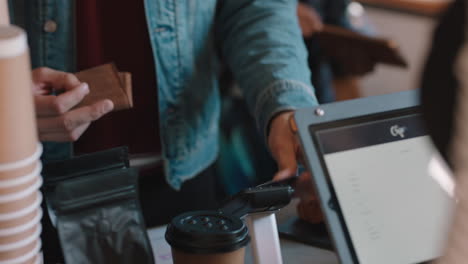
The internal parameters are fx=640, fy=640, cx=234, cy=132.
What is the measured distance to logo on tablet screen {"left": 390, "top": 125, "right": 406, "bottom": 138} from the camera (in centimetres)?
78

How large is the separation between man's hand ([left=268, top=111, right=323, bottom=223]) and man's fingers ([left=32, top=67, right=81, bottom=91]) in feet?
0.95

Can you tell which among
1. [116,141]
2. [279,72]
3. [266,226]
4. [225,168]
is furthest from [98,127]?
[225,168]

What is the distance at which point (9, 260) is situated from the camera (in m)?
0.52

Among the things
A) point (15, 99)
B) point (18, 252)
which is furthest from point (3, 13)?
point (18, 252)

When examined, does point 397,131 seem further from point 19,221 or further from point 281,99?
point 19,221

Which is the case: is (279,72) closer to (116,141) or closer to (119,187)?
(116,141)

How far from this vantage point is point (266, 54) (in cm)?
104

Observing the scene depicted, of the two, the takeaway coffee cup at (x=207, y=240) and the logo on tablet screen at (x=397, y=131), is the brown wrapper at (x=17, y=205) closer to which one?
the takeaway coffee cup at (x=207, y=240)

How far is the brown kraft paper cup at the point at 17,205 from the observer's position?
1.64 feet

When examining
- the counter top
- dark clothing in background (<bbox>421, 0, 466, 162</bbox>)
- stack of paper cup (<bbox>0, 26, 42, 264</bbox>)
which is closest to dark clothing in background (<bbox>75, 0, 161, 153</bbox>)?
the counter top

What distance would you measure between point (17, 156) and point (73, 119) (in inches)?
13.6

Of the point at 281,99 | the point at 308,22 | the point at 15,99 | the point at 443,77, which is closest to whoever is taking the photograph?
the point at 443,77

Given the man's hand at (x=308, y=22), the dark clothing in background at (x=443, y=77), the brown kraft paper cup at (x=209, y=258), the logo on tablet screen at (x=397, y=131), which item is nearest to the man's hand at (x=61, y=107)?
the brown kraft paper cup at (x=209, y=258)

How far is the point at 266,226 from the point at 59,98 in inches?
12.5
